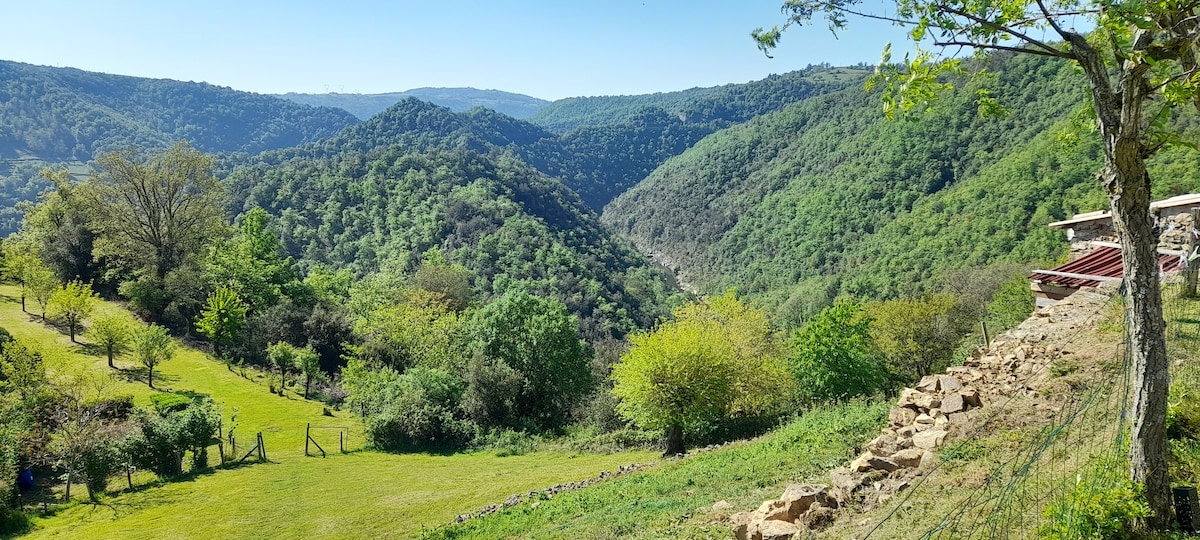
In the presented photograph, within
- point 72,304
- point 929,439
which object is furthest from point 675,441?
point 72,304

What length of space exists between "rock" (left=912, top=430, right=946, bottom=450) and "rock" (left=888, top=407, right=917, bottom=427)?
38.3 inches

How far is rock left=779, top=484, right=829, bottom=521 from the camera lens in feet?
22.8

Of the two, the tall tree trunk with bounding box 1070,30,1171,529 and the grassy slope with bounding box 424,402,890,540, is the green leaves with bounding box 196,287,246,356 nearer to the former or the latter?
the grassy slope with bounding box 424,402,890,540

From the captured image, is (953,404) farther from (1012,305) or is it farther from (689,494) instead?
(1012,305)

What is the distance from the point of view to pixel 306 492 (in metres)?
18.6

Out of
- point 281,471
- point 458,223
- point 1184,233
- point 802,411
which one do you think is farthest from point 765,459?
point 458,223

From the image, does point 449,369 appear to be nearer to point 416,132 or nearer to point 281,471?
point 281,471

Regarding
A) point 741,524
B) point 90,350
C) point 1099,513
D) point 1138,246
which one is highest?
point 1138,246

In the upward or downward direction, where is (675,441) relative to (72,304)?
downward

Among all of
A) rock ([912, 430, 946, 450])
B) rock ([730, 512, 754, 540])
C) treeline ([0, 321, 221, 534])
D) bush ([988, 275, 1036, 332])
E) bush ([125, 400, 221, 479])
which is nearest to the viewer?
rock ([730, 512, 754, 540])

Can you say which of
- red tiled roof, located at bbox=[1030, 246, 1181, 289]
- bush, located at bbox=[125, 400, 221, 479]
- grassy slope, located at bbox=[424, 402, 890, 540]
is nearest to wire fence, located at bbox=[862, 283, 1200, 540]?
grassy slope, located at bbox=[424, 402, 890, 540]

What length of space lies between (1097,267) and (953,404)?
8792 mm

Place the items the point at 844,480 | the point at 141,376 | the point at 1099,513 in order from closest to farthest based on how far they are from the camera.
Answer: the point at 1099,513 → the point at 844,480 → the point at 141,376

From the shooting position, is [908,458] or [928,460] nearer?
[928,460]
